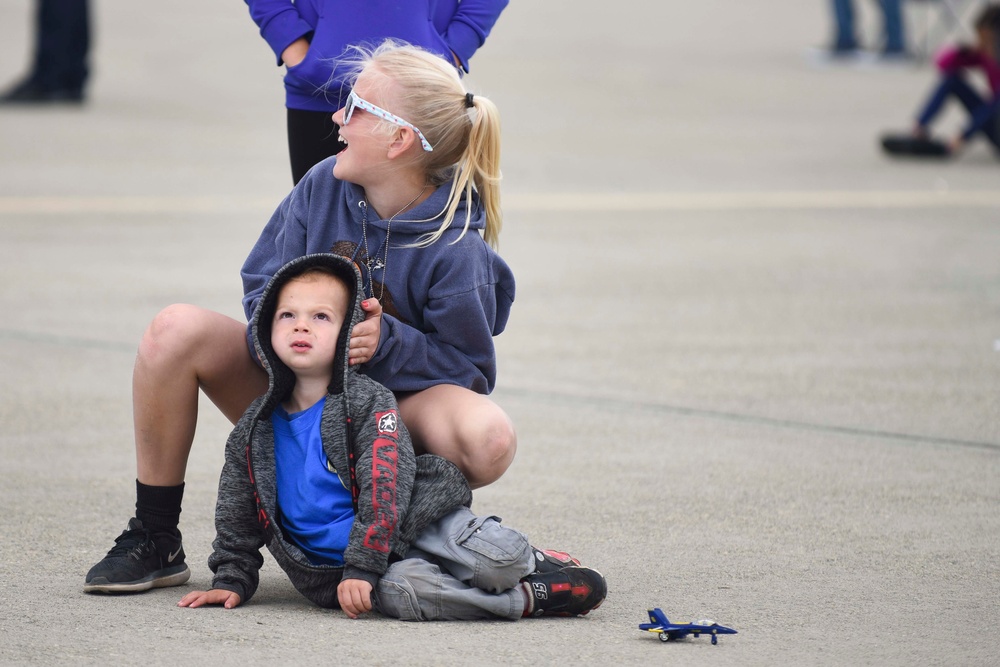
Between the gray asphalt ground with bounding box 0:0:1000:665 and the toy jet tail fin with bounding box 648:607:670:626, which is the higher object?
the toy jet tail fin with bounding box 648:607:670:626

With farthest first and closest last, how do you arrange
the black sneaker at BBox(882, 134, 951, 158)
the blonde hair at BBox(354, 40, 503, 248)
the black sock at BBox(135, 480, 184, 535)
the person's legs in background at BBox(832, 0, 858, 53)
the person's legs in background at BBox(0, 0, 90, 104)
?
the person's legs in background at BBox(832, 0, 858, 53) < the person's legs in background at BBox(0, 0, 90, 104) < the black sneaker at BBox(882, 134, 951, 158) < the blonde hair at BBox(354, 40, 503, 248) < the black sock at BBox(135, 480, 184, 535)

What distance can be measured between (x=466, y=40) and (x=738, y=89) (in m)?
11.8

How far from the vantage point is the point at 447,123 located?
359 centimetres

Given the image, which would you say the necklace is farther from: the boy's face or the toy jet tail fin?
the toy jet tail fin

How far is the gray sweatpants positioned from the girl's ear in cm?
86

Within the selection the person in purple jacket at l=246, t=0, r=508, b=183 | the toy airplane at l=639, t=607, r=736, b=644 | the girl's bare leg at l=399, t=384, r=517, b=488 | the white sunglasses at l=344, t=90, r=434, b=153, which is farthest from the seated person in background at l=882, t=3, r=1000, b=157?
the toy airplane at l=639, t=607, r=736, b=644

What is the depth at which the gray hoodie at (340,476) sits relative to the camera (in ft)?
10.6

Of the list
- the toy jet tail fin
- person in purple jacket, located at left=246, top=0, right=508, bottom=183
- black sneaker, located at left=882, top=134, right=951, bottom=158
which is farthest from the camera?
black sneaker, located at left=882, top=134, right=951, bottom=158

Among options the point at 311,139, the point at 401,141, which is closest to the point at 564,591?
the point at 401,141

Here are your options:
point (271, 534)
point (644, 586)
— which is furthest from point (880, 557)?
point (271, 534)

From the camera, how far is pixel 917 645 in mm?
3158

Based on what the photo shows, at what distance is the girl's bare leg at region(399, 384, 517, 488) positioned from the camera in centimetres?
336

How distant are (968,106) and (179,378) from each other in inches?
393

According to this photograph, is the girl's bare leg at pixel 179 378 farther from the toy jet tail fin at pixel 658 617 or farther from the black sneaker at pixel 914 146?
the black sneaker at pixel 914 146
